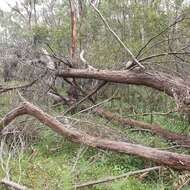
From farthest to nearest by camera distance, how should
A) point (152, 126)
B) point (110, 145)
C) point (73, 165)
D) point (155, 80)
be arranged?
point (152, 126) → point (155, 80) → point (73, 165) → point (110, 145)

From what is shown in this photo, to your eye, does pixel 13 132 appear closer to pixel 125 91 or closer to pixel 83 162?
pixel 83 162

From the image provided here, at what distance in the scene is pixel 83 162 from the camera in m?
5.88

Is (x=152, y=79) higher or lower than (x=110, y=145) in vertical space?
higher

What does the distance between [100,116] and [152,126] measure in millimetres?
1216

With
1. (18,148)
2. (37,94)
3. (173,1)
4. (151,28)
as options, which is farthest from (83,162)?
(173,1)

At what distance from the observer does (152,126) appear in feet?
23.2

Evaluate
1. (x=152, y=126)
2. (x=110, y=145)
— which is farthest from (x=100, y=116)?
(x=110, y=145)

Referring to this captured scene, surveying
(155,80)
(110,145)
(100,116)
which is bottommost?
(100,116)

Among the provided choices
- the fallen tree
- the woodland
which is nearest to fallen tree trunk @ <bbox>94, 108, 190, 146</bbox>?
the woodland

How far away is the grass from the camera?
5.05 meters

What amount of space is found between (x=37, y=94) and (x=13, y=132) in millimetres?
1865

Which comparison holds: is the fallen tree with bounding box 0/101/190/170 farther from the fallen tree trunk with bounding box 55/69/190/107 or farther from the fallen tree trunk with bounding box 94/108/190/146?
the fallen tree trunk with bounding box 94/108/190/146

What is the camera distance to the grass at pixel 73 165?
16.6 feet

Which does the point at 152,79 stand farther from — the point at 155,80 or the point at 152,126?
the point at 152,126
